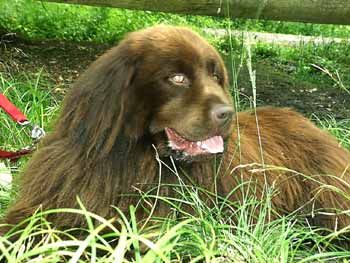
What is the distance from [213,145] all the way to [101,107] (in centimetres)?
49

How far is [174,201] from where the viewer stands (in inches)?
122

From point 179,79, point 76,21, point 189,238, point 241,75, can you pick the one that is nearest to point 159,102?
point 179,79

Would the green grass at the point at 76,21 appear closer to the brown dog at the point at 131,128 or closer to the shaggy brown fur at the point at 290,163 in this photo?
the shaggy brown fur at the point at 290,163

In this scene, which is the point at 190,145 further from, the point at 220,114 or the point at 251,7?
the point at 251,7

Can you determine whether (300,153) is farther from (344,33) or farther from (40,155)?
(344,33)

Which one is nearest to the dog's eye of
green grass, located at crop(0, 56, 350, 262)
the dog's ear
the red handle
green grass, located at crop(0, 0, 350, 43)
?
the dog's ear

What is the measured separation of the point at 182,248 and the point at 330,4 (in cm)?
356

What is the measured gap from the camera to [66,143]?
3082 mm

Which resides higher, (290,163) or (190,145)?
(190,145)

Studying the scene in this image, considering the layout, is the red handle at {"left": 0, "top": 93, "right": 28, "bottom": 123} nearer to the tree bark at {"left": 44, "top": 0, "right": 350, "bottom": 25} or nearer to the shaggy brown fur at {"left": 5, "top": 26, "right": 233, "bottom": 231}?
the shaggy brown fur at {"left": 5, "top": 26, "right": 233, "bottom": 231}

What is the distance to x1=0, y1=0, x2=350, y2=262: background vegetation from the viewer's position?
2.43m

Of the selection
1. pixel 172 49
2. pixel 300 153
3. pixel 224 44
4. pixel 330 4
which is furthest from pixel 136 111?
pixel 224 44

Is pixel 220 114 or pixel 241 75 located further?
pixel 241 75

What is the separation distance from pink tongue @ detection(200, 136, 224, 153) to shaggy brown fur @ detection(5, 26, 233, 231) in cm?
4
